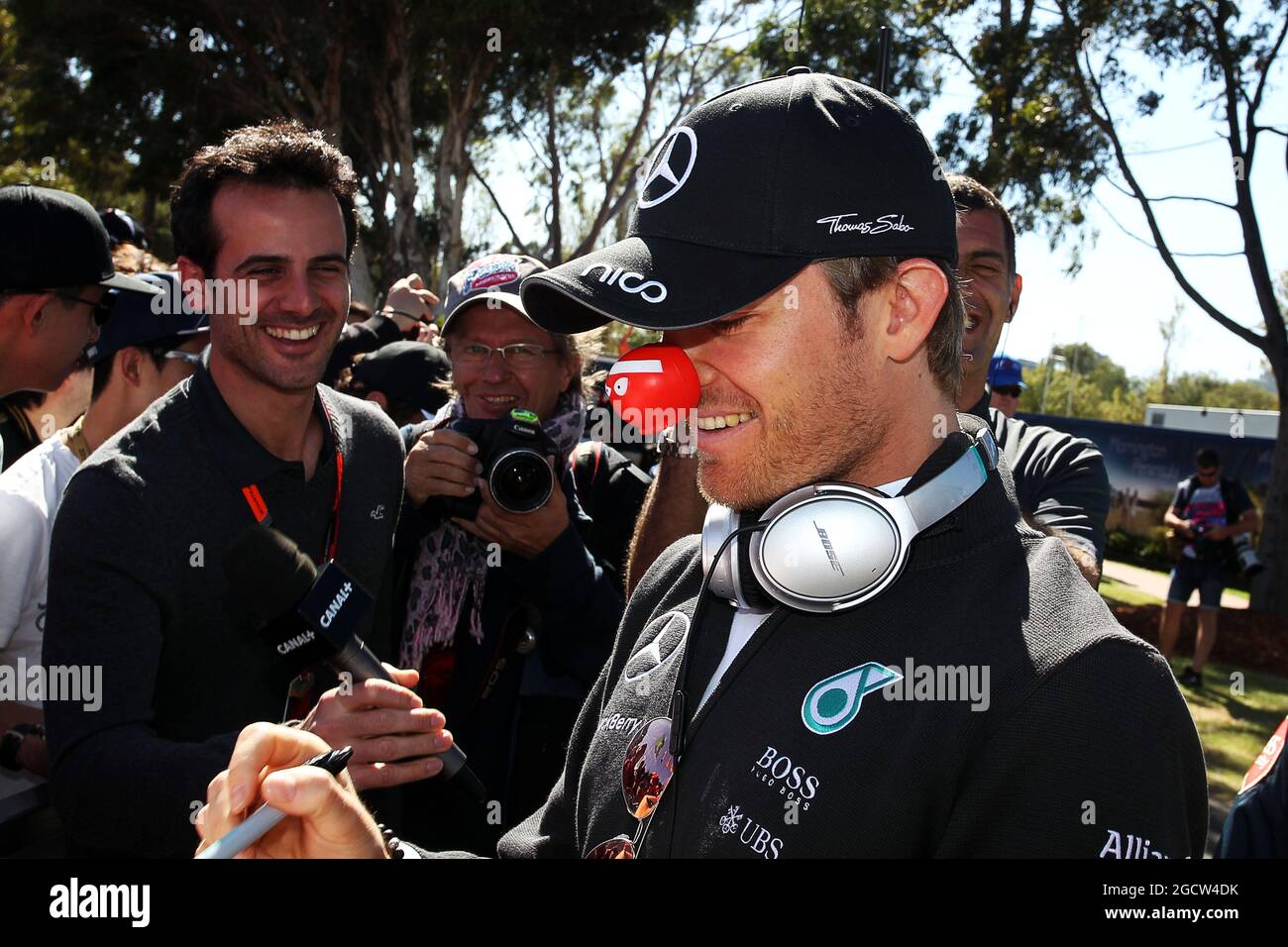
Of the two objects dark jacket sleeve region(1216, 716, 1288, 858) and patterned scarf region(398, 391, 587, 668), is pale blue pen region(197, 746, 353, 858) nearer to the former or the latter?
dark jacket sleeve region(1216, 716, 1288, 858)

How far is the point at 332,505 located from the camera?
8.92 ft

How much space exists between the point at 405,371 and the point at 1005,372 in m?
3.73

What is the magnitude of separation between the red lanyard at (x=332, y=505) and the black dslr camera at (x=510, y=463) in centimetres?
30

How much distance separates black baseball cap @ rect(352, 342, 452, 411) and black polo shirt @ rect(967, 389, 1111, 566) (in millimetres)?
2586

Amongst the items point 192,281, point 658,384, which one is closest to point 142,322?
point 192,281

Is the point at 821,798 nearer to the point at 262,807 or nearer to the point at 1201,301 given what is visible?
the point at 262,807

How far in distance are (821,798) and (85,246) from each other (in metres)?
2.99

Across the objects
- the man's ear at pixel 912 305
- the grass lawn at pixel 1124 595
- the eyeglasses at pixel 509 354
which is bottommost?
the grass lawn at pixel 1124 595

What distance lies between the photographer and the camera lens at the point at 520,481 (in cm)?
279

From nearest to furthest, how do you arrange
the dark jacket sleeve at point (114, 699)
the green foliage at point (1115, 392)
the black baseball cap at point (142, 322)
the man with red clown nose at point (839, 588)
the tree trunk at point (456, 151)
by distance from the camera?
1. the man with red clown nose at point (839, 588)
2. the dark jacket sleeve at point (114, 699)
3. the black baseball cap at point (142, 322)
4. the tree trunk at point (456, 151)
5. the green foliage at point (1115, 392)

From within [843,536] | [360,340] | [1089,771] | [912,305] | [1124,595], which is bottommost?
[1124,595]

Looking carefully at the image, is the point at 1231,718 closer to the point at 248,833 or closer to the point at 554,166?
the point at 248,833

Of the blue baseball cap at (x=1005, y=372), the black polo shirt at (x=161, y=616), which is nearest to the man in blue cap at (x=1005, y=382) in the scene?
the blue baseball cap at (x=1005, y=372)

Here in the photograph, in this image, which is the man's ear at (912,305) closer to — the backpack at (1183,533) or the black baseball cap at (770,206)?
the black baseball cap at (770,206)
